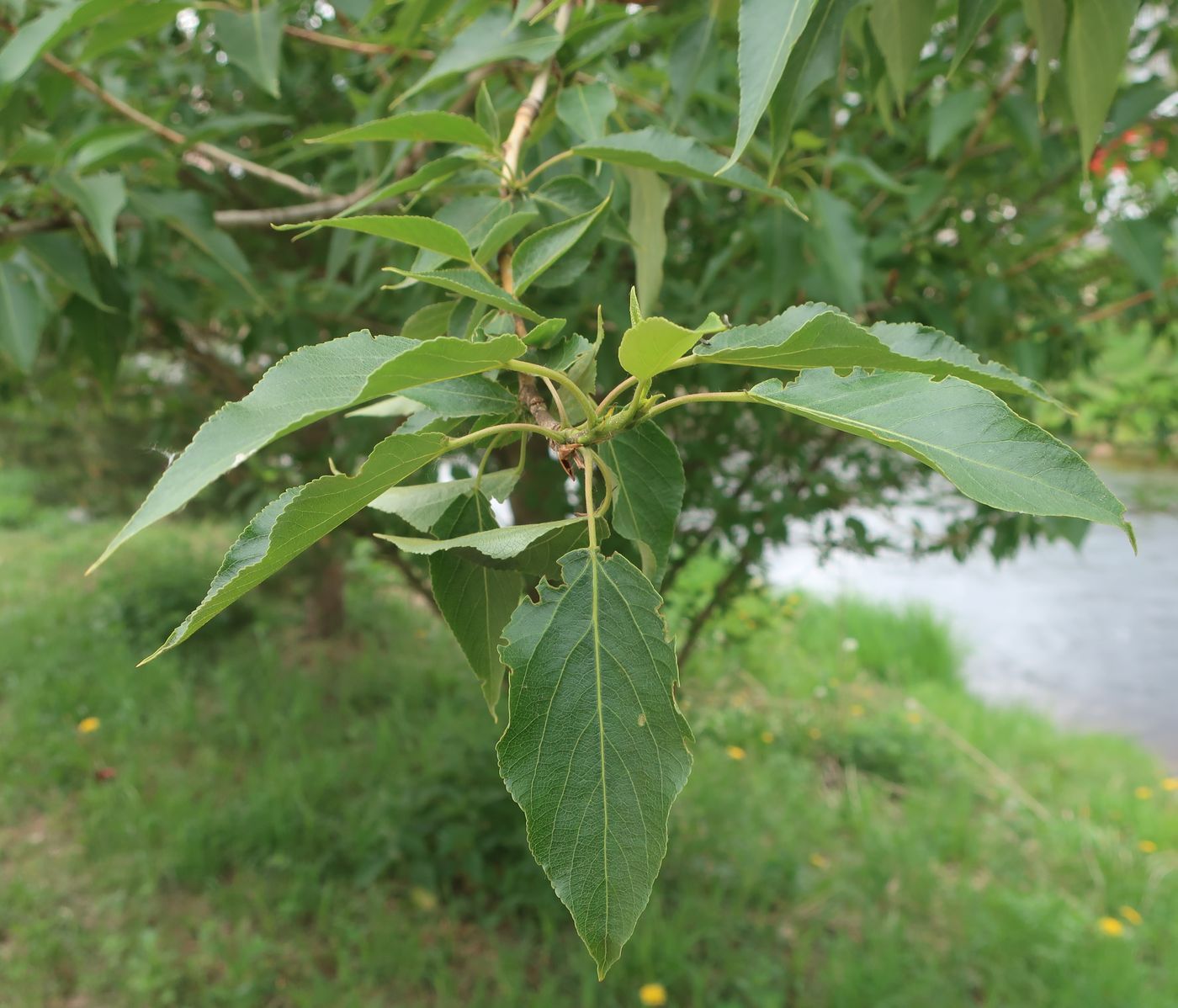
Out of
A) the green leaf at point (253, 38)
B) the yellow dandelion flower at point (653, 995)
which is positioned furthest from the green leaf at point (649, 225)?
the yellow dandelion flower at point (653, 995)

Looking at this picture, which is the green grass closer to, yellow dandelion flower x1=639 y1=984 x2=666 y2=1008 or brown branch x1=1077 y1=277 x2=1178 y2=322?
yellow dandelion flower x1=639 y1=984 x2=666 y2=1008

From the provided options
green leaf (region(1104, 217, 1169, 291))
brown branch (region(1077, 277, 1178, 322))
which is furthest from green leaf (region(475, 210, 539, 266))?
Result: brown branch (region(1077, 277, 1178, 322))

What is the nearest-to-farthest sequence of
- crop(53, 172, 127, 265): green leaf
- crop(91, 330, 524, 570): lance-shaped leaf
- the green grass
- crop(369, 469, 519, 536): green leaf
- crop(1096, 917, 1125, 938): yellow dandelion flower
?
crop(91, 330, 524, 570): lance-shaped leaf < crop(369, 469, 519, 536): green leaf < crop(53, 172, 127, 265): green leaf < the green grass < crop(1096, 917, 1125, 938): yellow dandelion flower

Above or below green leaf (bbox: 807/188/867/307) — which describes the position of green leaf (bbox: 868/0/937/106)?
above

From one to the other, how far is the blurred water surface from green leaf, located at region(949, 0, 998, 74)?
8.17 ft

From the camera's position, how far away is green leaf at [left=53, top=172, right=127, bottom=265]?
0.77m

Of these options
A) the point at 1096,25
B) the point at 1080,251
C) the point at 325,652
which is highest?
the point at 1096,25

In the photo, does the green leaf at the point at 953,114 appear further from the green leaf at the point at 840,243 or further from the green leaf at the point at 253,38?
the green leaf at the point at 253,38

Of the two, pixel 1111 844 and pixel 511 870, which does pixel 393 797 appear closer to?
pixel 511 870

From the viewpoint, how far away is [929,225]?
4.03ft

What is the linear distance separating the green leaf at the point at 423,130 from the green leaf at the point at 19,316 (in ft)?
1.66

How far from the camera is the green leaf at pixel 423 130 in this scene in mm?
502

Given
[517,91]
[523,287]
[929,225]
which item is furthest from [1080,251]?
[523,287]

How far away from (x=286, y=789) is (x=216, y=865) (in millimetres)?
242
